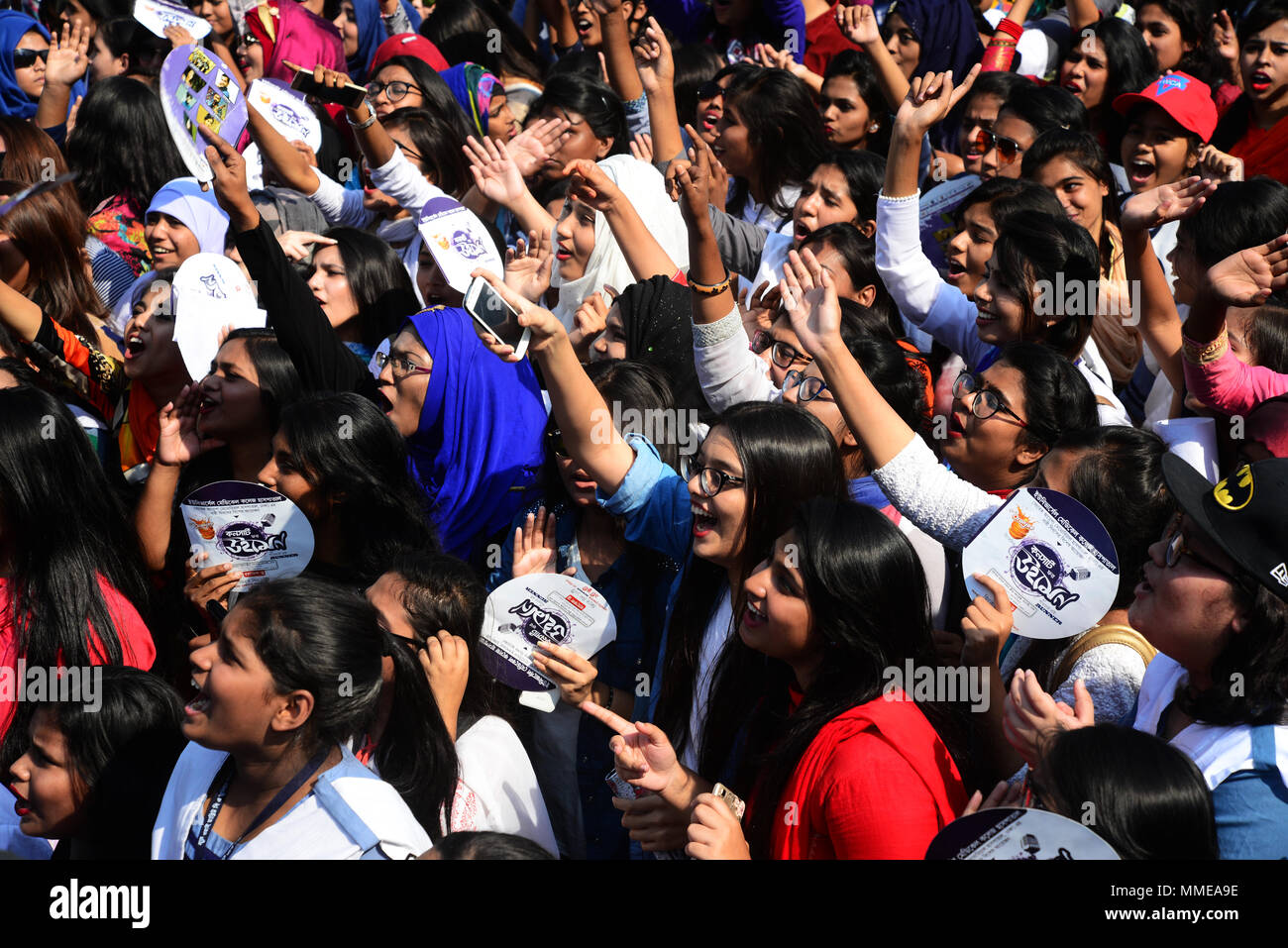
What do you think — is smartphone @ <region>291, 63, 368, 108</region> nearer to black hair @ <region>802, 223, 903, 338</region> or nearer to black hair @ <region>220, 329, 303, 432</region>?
black hair @ <region>220, 329, 303, 432</region>

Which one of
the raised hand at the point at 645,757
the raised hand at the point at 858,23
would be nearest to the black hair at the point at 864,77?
the raised hand at the point at 858,23

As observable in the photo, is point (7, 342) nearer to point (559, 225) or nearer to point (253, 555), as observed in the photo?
point (253, 555)

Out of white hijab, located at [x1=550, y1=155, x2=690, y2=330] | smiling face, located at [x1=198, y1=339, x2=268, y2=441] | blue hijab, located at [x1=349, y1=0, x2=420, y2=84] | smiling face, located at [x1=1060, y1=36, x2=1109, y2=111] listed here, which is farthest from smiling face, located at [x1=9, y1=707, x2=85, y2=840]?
blue hijab, located at [x1=349, y1=0, x2=420, y2=84]

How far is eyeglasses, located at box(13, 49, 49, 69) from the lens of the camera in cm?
689

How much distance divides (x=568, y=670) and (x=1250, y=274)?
204 cm

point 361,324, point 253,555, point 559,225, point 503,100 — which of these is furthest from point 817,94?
point 253,555

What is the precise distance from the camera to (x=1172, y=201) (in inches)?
139

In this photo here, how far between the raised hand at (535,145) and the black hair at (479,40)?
2800 mm

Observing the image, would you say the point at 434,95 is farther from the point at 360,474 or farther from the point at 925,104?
the point at 360,474

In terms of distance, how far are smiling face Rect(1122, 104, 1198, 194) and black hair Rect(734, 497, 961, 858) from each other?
317 cm

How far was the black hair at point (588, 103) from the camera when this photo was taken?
219 inches

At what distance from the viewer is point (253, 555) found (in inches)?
127

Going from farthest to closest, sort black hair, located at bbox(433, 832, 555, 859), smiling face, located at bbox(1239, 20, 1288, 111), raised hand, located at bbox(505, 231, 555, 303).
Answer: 1. smiling face, located at bbox(1239, 20, 1288, 111)
2. raised hand, located at bbox(505, 231, 555, 303)
3. black hair, located at bbox(433, 832, 555, 859)

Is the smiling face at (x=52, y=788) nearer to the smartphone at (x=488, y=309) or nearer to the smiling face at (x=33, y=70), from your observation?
the smartphone at (x=488, y=309)
